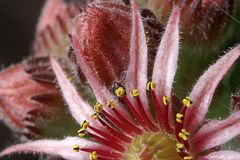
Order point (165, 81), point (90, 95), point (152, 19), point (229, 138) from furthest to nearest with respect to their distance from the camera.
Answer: point (90, 95) < point (152, 19) < point (165, 81) < point (229, 138)

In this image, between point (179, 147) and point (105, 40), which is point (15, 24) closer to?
point (105, 40)

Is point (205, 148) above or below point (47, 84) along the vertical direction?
below

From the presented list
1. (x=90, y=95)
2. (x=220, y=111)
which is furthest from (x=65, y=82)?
(x=220, y=111)

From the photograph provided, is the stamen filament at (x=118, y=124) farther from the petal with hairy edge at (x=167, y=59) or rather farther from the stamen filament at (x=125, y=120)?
the petal with hairy edge at (x=167, y=59)

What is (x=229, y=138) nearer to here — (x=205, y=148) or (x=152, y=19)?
(x=205, y=148)

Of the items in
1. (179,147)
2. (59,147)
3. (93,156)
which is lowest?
(179,147)

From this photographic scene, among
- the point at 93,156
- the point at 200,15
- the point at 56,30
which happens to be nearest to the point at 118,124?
the point at 93,156

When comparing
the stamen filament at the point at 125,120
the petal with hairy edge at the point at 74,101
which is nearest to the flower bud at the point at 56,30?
the petal with hairy edge at the point at 74,101
